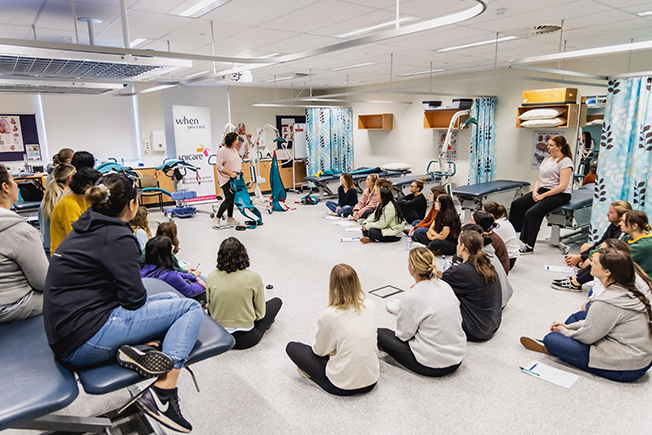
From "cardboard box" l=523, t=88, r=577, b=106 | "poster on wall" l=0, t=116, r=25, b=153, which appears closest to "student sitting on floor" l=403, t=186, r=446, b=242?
"cardboard box" l=523, t=88, r=577, b=106

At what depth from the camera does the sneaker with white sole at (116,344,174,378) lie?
156cm

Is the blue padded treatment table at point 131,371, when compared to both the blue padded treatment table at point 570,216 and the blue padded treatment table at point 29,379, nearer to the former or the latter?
the blue padded treatment table at point 29,379

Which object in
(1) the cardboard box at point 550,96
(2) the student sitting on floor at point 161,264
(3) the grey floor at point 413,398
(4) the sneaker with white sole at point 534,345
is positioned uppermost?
(1) the cardboard box at point 550,96

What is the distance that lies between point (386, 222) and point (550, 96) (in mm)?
3324

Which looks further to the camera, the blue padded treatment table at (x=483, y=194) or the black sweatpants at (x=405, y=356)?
the blue padded treatment table at (x=483, y=194)

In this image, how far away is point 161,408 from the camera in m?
1.71

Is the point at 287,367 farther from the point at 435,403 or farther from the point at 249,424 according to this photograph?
the point at 435,403

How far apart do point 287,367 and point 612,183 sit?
155 inches

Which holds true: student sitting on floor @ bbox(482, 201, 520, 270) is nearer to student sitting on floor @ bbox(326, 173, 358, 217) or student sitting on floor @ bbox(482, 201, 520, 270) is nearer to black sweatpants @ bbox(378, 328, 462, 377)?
black sweatpants @ bbox(378, 328, 462, 377)

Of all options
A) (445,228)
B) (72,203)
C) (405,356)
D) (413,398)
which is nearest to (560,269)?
(445,228)

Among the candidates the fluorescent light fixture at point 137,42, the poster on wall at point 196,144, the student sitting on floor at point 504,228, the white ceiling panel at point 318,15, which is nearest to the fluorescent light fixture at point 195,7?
the white ceiling panel at point 318,15

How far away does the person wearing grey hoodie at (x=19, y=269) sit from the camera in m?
1.76

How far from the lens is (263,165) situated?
10.5 metres

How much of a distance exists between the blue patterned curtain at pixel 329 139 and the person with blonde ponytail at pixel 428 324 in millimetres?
7980
